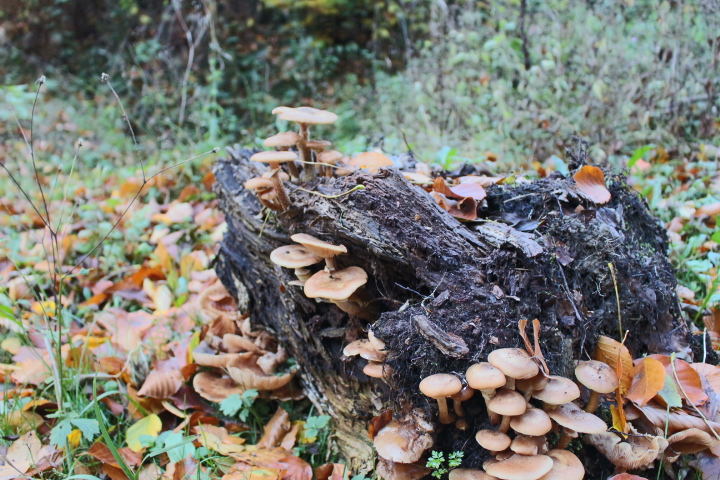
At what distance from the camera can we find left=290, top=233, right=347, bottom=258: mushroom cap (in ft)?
7.40

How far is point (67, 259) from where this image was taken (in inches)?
193

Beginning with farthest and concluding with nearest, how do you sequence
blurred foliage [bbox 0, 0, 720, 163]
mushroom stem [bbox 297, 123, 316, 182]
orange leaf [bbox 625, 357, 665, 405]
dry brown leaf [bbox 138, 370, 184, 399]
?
blurred foliage [bbox 0, 0, 720, 163] → dry brown leaf [bbox 138, 370, 184, 399] → mushroom stem [bbox 297, 123, 316, 182] → orange leaf [bbox 625, 357, 665, 405]

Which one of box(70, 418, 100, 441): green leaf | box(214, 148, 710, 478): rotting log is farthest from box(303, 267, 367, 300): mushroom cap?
box(70, 418, 100, 441): green leaf

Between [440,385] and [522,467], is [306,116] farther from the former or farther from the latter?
[522,467]

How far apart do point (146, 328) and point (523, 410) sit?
119 inches

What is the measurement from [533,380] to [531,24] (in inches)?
246

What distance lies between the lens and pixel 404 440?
81.9 inches

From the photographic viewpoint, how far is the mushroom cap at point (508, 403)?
5.93 ft

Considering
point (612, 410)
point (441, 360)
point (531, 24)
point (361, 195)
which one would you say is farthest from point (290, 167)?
point (531, 24)

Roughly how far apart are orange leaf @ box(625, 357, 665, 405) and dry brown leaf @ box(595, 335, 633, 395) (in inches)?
1.0

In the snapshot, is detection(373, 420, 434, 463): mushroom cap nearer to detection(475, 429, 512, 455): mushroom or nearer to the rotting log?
the rotting log

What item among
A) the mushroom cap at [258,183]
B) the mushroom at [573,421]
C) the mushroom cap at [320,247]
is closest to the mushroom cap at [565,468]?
the mushroom at [573,421]

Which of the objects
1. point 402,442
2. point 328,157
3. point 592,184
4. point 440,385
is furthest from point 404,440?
point 592,184

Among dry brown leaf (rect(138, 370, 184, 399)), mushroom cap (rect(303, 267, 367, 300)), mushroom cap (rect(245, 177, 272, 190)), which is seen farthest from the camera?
dry brown leaf (rect(138, 370, 184, 399))
